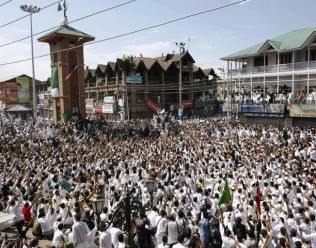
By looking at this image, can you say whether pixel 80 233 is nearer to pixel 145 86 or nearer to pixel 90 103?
pixel 145 86

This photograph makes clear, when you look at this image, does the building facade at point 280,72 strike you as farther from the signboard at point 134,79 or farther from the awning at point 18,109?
the awning at point 18,109

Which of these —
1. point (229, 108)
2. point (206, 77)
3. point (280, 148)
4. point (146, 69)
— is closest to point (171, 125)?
point (229, 108)

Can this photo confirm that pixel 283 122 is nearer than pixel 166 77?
Yes

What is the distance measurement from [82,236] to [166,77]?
4364 cm

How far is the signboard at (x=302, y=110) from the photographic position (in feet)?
86.7

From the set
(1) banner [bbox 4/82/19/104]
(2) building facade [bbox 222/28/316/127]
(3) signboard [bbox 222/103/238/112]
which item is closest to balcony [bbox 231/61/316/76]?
(2) building facade [bbox 222/28/316/127]

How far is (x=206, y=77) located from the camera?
55312 millimetres

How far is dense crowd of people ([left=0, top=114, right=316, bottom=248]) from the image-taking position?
7.45 meters

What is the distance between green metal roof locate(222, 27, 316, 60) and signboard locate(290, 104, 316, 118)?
6.80m

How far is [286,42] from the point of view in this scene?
33812mm

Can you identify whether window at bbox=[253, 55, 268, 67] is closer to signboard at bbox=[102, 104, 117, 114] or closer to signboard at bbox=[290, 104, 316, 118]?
signboard at bbox=[290, 104, 316, 118]

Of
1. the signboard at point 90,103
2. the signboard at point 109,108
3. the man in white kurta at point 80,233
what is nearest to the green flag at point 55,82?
the signboard at point 109,108

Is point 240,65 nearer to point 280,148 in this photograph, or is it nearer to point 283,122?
point 283,122

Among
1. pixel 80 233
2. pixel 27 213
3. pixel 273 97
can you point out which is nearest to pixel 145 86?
pixel 273 97
